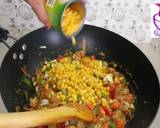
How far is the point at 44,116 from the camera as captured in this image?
36.5 inches

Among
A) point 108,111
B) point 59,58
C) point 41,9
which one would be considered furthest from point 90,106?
point 41,9

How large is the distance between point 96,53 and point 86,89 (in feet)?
0.55

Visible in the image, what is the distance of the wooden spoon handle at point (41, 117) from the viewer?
85 cm

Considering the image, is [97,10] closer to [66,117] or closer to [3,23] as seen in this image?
[3,23]

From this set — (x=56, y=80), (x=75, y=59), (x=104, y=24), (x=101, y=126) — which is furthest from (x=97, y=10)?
(x=101, y=126)

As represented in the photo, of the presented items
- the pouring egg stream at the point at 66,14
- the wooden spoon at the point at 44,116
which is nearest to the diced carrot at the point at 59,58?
the pouring egg stream at the point at 66,14

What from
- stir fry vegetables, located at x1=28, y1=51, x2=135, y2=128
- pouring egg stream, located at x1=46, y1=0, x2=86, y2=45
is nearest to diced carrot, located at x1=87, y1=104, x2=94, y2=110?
stir fry vegetables, located at x1=28, y1=51, x2=135, y2=128

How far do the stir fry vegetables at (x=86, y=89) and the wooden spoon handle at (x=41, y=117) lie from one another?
Result: 0.07 m

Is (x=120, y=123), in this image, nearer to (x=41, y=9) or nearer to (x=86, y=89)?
(x=86, y=89)

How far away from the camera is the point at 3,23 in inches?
52.1

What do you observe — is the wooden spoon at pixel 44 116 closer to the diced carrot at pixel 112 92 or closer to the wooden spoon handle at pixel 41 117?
the wooden spoon handle at pixel 41 117

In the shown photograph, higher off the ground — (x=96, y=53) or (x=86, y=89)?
(x=96, y=53)

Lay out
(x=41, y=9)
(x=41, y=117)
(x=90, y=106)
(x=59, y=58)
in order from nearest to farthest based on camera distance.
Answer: (x=41, y=117) < (x=41, y=9) < (x=90, y=106) < (x=59, y=58)

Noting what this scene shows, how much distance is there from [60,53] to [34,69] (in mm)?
114
